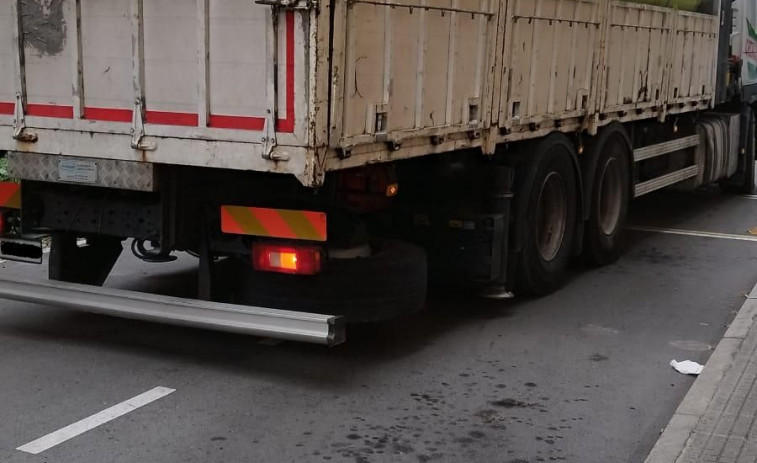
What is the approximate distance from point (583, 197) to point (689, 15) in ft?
10.3

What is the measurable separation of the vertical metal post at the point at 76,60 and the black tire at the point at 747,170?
999cm

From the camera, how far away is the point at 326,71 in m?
5.05

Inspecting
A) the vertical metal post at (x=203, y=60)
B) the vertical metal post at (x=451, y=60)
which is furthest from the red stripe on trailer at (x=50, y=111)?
the vertical metal post at (x=451, y=60)

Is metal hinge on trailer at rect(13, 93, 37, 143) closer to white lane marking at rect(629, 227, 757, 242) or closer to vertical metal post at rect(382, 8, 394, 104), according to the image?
vertical metal post at rect(382, 8, 394, 104)

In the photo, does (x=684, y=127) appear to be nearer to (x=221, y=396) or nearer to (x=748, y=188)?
(x=748, y=188)

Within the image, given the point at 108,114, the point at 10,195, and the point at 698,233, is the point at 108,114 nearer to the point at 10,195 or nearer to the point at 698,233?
the point at 10,195

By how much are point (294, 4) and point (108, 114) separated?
1.35m

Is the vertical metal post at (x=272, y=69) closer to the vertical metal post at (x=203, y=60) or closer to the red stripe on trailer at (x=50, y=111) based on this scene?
the vertical metal post at (x=203, y=60)

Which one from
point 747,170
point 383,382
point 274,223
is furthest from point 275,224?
point 747,170

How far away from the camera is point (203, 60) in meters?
5.33

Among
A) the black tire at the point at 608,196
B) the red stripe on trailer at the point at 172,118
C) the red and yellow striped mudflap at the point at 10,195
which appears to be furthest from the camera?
A: the black tire at the point at 608,196

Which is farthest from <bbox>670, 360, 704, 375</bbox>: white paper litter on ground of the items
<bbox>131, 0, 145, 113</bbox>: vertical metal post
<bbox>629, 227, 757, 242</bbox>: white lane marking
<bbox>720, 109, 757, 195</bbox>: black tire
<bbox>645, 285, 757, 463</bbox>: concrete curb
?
<bbox>720, 109, 757, 195</bbox>: black tire

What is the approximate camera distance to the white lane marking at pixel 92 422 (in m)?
4.80

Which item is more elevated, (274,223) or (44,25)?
(44,25)
